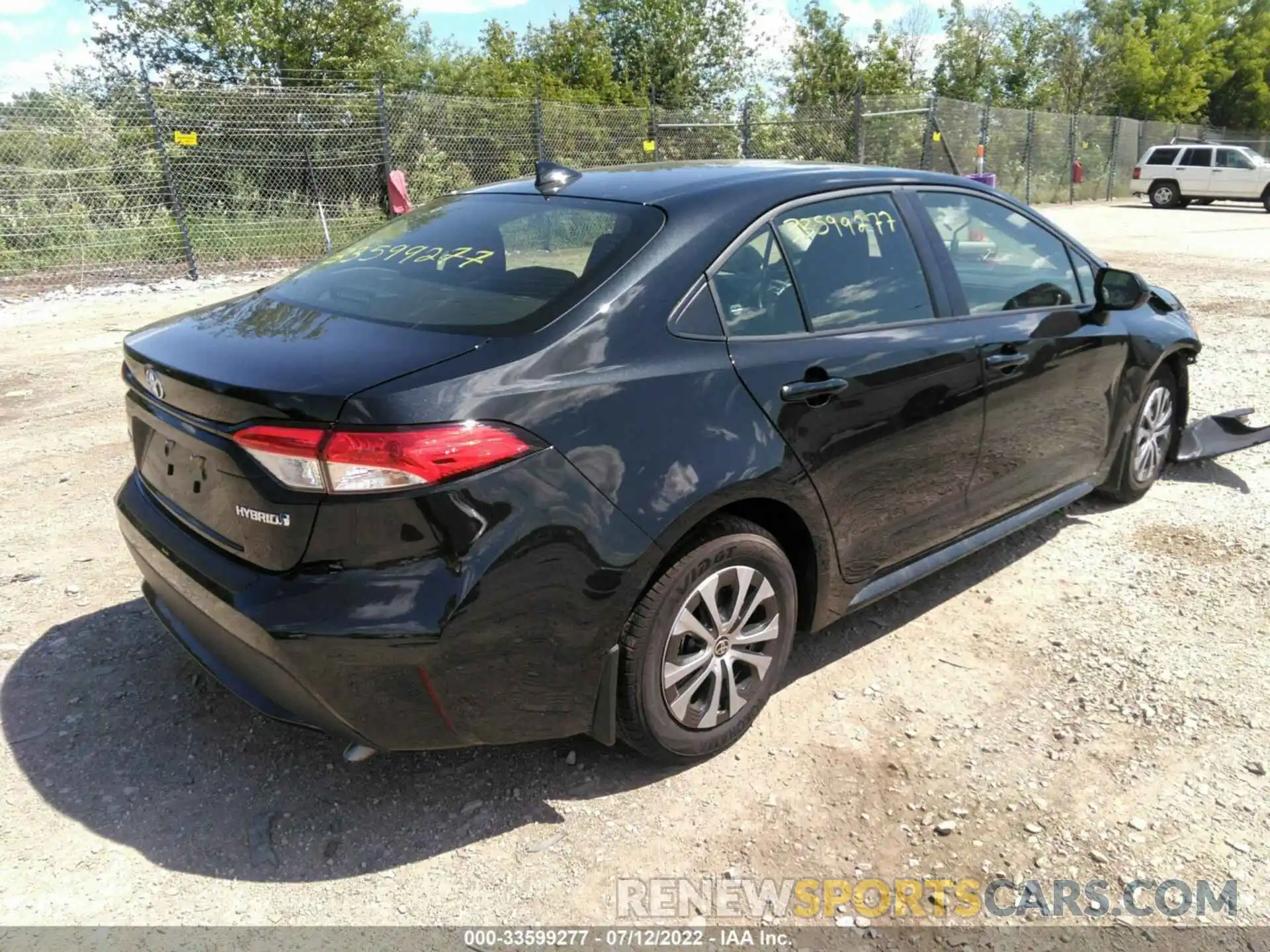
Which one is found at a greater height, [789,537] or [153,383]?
[153,383]

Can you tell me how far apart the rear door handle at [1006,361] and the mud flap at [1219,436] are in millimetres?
2118

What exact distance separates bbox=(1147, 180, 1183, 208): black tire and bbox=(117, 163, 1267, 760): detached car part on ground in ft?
96.0

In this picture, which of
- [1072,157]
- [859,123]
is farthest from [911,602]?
[1072,157]

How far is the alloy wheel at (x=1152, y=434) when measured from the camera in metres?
4.54

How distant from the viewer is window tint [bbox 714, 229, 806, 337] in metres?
2.71

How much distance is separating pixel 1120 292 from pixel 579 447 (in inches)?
115

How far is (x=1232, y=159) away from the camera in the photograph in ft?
87.0

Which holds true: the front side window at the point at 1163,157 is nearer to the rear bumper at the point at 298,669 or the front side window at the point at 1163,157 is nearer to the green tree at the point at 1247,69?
the green tree at the point at 1247,69

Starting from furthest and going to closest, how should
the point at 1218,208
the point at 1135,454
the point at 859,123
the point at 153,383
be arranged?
the point at 1218,208, the point at 859,123, the point at 1135,454, the point at 153,383

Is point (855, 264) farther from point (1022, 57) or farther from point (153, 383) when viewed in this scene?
point (1022, 57)

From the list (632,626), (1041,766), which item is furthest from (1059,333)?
(632,626)

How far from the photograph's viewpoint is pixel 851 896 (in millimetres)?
2334

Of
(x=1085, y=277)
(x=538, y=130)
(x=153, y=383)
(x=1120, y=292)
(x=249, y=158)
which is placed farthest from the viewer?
(x=538, y=130)

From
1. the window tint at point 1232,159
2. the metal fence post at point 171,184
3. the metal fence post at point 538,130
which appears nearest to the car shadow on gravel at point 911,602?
the metal fence post at point 171,184
